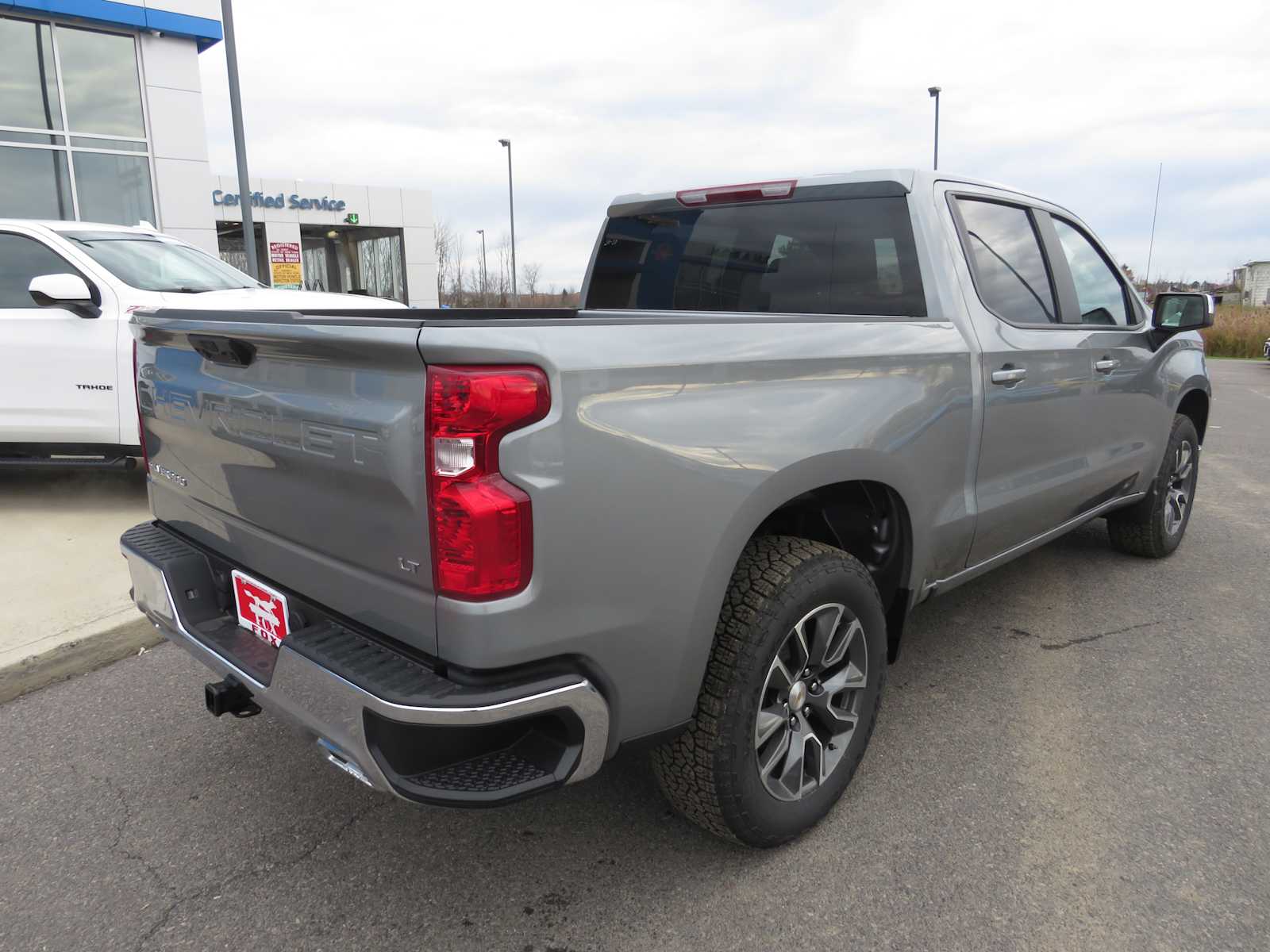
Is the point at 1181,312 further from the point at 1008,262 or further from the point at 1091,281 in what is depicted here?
the point at 1008,262

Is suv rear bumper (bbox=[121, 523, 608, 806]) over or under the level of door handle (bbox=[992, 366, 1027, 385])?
under

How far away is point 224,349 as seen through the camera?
83.8 inches

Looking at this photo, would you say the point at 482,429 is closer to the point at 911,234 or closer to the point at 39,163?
the point at 911,234

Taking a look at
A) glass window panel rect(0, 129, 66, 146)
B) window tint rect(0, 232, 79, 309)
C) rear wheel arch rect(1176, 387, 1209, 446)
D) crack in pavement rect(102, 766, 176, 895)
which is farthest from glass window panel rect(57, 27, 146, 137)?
rear wheel arch rect(1176, 387, 1209, 446)

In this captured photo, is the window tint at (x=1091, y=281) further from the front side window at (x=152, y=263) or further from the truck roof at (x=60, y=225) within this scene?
the truck roof at (x=60, y=225)

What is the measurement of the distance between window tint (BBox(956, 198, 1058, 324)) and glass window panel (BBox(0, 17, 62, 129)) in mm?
16152

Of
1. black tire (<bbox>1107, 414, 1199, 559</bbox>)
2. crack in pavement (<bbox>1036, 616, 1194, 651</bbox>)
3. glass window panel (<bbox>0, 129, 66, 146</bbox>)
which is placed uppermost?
glass window panel (<bbox>0, 129, 66, 146</bbox>)

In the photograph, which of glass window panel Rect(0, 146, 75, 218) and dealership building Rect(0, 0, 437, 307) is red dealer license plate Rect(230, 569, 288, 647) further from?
glass window panel Rect(0, 146, 75, 218)

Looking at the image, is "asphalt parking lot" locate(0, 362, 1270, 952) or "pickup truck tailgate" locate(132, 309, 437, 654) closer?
"pickup truck tailgate" locate(132, 309, 437, 654)

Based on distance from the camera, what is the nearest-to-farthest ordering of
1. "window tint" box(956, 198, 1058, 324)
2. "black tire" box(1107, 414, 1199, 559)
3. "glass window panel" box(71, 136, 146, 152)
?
"window tint" box(956, 198, 1058, 324) < "black tire" box(1107, 414, 1199, 559) < "glass window panel" box(71, 136, 146, 152)

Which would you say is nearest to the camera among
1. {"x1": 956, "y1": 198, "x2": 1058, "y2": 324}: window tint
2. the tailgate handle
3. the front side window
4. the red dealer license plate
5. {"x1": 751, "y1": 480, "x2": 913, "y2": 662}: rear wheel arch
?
the tailgate handle

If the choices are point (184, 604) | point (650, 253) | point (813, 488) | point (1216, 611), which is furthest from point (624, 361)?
point (1216, 611)

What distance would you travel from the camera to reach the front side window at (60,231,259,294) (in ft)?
18.5

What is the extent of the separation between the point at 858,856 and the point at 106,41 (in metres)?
17.6
